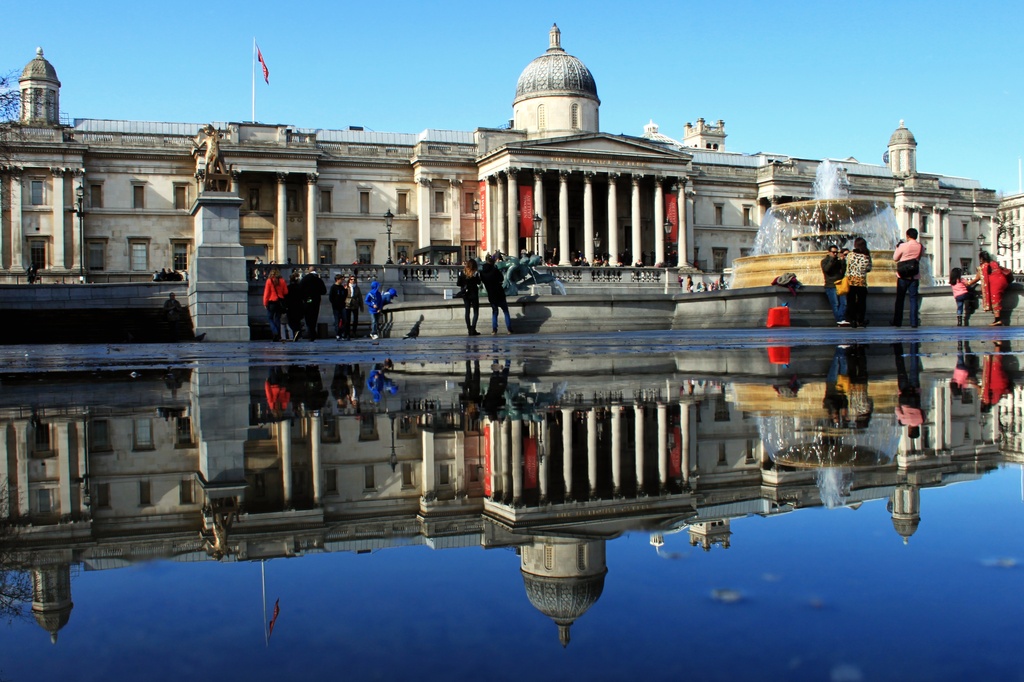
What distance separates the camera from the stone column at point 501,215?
6331 cm

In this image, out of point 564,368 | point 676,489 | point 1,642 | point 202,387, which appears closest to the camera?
point 1,642

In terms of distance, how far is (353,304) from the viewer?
28016 millimetres

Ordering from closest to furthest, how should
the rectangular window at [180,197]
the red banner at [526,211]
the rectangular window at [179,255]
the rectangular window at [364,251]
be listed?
1. the rectangular window at [180,197]
2. the rectangular window at [179,255]
3. the red banner at [526,211]
4. the rectangular window at [364,251]

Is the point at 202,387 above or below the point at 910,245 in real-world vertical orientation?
below

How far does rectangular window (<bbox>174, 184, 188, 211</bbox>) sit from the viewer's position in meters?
60.7

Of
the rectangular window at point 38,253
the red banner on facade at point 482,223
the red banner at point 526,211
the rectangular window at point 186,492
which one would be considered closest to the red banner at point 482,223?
the red banner on facade at point 482,223

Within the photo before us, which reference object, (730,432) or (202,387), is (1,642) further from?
(202,387)

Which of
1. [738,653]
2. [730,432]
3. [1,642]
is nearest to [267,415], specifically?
[730,432]

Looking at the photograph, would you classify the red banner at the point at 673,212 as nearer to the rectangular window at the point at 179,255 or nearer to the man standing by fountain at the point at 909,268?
the rectangular window at the point at 179,255

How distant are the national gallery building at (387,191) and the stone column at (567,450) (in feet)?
172

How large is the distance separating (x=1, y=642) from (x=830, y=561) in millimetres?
1442

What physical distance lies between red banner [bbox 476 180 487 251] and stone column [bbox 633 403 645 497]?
5934 cm

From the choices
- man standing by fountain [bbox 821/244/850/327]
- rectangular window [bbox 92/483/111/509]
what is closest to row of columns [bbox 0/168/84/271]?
man standing by fountain [bbox 821/244/850/327]

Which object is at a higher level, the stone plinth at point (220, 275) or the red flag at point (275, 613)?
the stone plinth at point (220, 275)
